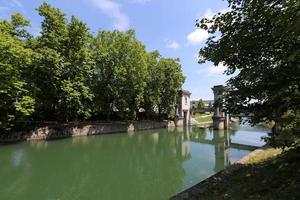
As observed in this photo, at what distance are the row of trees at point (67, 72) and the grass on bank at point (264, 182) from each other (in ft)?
64.0

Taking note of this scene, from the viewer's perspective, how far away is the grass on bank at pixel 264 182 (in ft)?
23.5

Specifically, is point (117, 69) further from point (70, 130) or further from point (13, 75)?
point (13, 75)

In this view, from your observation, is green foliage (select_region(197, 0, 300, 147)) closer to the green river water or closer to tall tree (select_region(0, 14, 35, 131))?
the green river water

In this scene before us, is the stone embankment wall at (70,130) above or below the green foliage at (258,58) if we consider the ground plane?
below

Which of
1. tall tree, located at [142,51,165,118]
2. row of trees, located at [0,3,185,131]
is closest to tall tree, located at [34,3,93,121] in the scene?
row of trees, located at [0,3,185,131]

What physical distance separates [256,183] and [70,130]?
25.5 metres

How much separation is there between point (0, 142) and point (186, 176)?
16845 mm

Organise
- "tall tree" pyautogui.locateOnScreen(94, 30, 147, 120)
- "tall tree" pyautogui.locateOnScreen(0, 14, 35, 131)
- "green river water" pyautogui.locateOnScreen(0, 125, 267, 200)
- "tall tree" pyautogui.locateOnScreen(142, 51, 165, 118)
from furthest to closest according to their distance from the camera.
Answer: "tall tree" pyautogui.locateOnScreen(142, 51, 165, 118), "tall tree" pyautogui.locateOnScreen(94, 30, 147, 120), "tall tree" pyautogui.locateOnScreen(0, 14, 35, 131), "green river water" pyautogui.locateOnScreen(0, 125, 267, 200)

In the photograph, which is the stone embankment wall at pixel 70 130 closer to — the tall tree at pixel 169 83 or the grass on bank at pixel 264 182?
the tall tree at pixel 169 83

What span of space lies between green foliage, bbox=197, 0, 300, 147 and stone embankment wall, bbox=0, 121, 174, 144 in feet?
70.0

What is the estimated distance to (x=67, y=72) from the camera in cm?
2923

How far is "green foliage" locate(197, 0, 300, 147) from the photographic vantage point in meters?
7.34

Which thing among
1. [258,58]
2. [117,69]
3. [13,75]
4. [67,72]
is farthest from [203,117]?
[258,58]

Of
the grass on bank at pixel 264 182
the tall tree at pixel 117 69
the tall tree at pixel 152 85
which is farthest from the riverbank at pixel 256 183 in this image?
the tall tree at pixel 152 85
